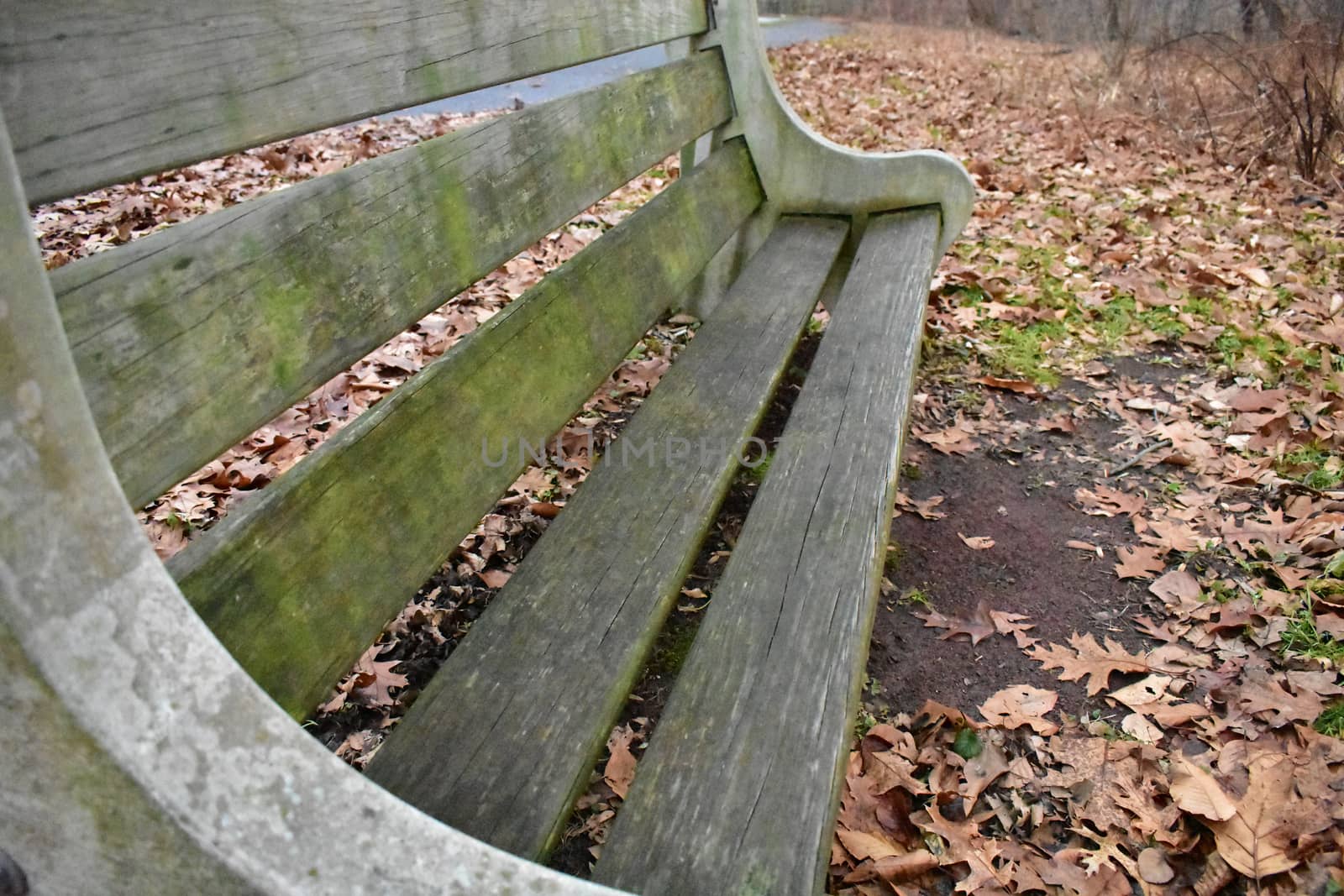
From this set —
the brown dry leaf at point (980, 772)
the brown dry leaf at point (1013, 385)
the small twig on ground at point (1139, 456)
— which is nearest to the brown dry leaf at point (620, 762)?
the brown dry leaf at point (980, 772)

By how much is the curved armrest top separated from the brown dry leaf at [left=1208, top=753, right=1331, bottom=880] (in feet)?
6.09

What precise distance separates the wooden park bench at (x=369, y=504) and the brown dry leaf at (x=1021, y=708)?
2.31 feet

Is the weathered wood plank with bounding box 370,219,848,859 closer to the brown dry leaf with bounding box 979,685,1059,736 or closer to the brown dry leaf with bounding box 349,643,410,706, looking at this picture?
the brown dry leaf with bounding box 349,643,410,706

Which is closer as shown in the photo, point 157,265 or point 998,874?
point 157,265

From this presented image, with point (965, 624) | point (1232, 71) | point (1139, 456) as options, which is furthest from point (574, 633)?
point (1232, 71)

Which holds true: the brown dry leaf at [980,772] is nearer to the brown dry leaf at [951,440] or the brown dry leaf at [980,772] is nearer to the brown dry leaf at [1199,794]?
the brown dry leaf at [1199,794]

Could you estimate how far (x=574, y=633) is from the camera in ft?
4.33

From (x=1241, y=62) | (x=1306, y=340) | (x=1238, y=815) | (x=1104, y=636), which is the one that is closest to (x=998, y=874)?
(x=1238, y=815)

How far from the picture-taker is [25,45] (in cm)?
80

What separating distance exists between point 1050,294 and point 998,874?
10.0ft

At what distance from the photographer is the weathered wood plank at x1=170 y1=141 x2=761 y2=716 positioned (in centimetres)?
105

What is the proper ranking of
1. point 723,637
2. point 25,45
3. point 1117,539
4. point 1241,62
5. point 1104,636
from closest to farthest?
point 25,45 → point 723,637 → point 1104,636 → point 1117,539 → point 1241,62

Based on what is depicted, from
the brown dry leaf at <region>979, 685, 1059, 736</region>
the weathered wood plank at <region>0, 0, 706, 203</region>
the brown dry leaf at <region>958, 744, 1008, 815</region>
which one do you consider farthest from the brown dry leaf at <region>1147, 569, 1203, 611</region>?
the weathered wood plank at <region>0, 0, 706, 203</region>

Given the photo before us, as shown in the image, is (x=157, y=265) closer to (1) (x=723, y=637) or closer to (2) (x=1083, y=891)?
(1) (x=723, y=637)
